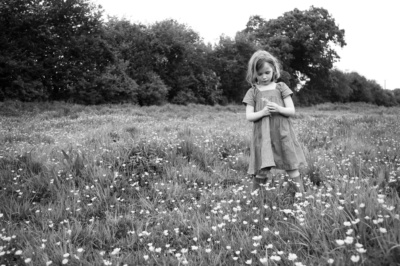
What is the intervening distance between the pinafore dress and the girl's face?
6.1 inches

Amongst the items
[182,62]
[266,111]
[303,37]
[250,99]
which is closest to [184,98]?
[182,62]

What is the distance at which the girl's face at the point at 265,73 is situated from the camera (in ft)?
12.9

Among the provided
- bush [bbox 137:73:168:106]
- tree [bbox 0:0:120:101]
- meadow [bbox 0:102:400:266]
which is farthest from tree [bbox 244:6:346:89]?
meadow [bbox 0:102:400:266]

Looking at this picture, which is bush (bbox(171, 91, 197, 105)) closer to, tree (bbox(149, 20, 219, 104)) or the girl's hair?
tree (bbox(149, 20, 219, 104))

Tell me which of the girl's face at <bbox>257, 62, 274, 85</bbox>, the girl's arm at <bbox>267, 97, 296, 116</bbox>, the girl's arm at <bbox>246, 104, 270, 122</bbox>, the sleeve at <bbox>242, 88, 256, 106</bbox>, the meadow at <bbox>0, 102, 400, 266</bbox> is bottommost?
the meadow at <bbox>0, 102, 400, 266</bbox>

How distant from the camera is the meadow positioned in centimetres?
230

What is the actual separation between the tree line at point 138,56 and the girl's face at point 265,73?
58.7 ft

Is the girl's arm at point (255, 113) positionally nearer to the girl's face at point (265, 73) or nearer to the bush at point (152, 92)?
the girl's face at point (265, 73)

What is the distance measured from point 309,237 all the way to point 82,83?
67.9ft

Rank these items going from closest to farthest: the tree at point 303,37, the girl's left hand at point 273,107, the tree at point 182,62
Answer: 1. the girl's left hand at point 273,107
2. the tree at point 182,62
3. the tree at point 303,37

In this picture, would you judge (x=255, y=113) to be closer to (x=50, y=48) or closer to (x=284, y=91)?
(x=284, y=91)

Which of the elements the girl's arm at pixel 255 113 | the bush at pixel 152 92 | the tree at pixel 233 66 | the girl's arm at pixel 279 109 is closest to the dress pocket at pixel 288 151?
the girl's arm at pixel 279 109

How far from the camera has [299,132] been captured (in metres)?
8.19

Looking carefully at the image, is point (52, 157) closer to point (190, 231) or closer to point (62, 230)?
point (62, 230)
